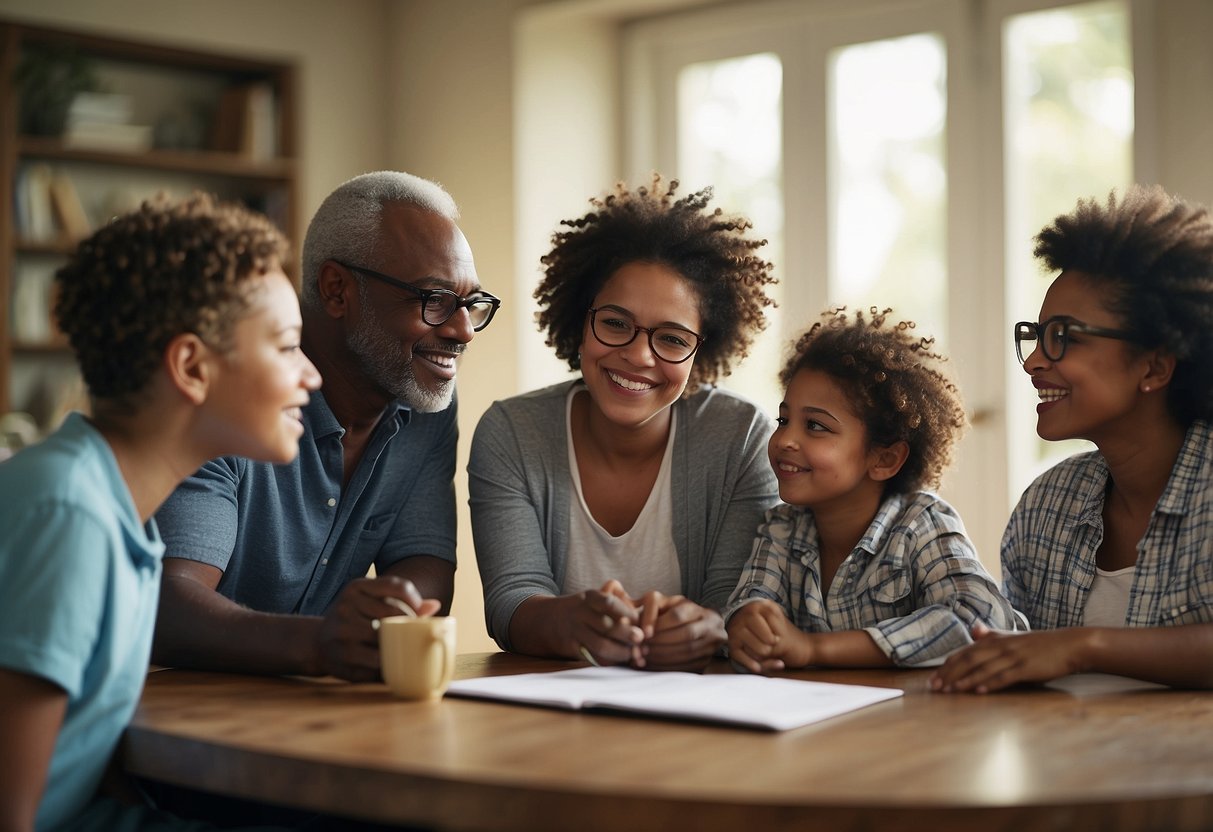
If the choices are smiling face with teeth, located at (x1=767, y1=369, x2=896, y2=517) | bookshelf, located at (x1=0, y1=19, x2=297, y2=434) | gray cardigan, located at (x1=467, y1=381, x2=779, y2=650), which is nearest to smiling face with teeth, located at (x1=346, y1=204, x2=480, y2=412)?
gray cardigan, located at (x1=467, y1=381, x2=779, y2=650)

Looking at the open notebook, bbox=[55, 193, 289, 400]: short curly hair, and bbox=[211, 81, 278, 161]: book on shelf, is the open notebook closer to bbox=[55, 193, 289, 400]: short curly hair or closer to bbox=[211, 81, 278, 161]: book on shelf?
bbox=[55, 193, 289, 400]: short curly hair

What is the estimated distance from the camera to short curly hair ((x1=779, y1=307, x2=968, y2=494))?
6.73 ft

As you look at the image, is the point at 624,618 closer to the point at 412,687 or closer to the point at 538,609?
the point at 538,609

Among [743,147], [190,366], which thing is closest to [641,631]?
[190,366]

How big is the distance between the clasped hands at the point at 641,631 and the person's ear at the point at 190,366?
56 cm

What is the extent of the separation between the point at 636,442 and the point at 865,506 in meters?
0.40

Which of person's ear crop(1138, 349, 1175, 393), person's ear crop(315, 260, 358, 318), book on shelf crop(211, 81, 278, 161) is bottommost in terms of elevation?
person's ear crop(1138, 349, 1175, 393)

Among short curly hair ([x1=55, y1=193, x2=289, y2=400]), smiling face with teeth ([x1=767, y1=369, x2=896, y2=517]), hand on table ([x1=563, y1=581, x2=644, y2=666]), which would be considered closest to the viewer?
short curly hair ([x1=55, y1=193, x2=289, y2=400])

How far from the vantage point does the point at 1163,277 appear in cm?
184

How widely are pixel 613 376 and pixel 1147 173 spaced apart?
2242mm

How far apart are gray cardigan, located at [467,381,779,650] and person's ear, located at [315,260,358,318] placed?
30cm

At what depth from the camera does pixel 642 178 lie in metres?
4.86

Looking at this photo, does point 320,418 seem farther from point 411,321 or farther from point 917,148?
point 917,148

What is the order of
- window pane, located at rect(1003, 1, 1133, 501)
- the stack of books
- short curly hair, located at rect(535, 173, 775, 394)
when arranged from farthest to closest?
the stack of books, window pane, located at rect(1003, 1, 1133, 501), short curly hair, located at rect(535, 173, 775, 394)
